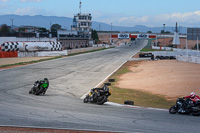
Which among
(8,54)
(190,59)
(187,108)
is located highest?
(8,54)

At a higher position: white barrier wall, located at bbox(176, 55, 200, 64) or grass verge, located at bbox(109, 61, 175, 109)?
white barrier wall, located at bbox(176, 55, 200, 64)

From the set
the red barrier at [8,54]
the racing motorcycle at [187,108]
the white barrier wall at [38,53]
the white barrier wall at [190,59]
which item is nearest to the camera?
the racing motorcycle at [187,108]

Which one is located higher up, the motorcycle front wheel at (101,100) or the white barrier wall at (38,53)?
the white barrier wall at (38,53)

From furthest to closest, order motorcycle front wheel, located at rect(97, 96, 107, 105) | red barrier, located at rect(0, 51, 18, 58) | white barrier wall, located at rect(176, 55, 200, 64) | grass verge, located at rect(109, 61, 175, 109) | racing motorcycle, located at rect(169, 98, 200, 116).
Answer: red barrier, located at rect(0, 51, 18, 58) → white barrier wall, located at rect(176, 55, 200, 64) → grass verge, located at rect(109, 61, 175, 109) → motorcycle front wheel, located at rect(97, 96, 107, 105) → racing motorcycle, located at rect(169, 98, 200, 116)

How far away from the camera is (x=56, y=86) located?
21125 mm

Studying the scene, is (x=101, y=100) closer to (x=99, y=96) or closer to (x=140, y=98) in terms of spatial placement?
(x=99, y=96)

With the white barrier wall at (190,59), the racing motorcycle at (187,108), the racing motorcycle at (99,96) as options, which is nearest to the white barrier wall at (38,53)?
the white barrier wall at (190,59)

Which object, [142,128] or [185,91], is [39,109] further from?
[185,91]

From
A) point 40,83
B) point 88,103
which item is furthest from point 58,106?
point 40,83

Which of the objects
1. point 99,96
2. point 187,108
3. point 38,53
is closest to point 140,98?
point 99,96

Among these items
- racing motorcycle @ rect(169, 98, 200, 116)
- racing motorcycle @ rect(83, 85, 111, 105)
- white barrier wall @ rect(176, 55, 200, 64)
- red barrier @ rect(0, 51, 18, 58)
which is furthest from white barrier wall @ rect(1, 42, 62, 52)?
racing motorcycle @ rect(169, 98, 200, 116)

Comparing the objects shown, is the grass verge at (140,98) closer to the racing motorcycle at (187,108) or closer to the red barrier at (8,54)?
the racing motorcycle at (187,108)

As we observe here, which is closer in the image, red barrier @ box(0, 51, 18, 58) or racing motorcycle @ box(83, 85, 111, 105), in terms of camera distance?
racing motorcycle @ box(83, 85, 111, 105)

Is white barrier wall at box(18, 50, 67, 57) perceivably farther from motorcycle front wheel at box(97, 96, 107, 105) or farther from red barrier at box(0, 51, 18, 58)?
motorcycle front wheel at box(97, 96, 107, 105)
